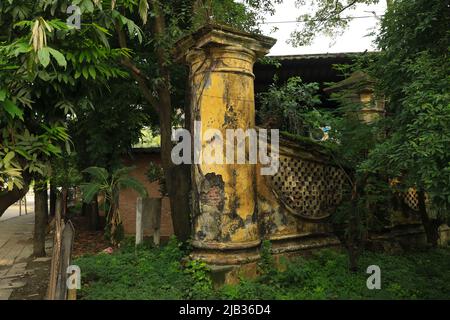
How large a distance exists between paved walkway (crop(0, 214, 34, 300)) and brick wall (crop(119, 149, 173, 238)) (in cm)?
262

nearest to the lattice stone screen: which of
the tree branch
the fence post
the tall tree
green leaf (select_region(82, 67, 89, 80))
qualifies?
the tall tree

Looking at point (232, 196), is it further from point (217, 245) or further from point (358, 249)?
point (358, 249)

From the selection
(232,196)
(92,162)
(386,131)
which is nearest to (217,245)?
(232,196)

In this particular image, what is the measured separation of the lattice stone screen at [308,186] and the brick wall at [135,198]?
5331 mm

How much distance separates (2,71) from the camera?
3574 mm

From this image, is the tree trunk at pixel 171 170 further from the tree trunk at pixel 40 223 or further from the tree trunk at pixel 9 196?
the tree trunk at pixel 40 223

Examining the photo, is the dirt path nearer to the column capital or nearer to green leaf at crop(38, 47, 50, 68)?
green leaf at crop(38, 47, 50, 68)

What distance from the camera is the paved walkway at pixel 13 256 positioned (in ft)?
20.0

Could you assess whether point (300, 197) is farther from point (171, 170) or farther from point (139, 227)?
point (139, 227)

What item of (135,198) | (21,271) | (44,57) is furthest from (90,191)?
(135,198)

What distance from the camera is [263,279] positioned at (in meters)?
5.02

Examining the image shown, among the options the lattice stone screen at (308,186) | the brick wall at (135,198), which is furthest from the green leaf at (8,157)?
Result: the brick wall at (135,198)
